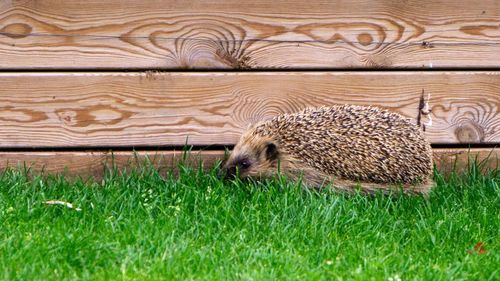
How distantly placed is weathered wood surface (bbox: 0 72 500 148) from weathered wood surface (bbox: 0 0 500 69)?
8 centimetres

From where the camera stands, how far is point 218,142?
530cm

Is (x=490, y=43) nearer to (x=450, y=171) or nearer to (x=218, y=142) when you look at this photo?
(x=450, y=171)

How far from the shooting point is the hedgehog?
5008mm

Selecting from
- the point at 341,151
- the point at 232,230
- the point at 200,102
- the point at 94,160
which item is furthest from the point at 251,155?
the point at 232,230

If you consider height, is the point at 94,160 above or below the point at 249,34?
below

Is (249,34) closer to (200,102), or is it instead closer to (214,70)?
(214,70)

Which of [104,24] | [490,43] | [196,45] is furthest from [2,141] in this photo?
[490,43]

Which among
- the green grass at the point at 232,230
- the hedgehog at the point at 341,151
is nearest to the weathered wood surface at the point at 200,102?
the hedgehog at the point at 341,151

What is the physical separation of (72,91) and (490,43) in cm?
261

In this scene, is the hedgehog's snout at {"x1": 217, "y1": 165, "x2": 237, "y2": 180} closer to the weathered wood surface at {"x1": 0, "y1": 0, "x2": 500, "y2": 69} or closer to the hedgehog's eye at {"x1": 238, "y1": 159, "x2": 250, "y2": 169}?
the hedgehog's eye at {"x1": 238, "y1": 159, "x2": 250, "y2": 169}

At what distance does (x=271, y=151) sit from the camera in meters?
5.25

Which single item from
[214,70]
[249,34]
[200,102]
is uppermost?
[249,34]

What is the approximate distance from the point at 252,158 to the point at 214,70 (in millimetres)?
586

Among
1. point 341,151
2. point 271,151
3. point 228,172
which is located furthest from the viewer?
point 271,151
